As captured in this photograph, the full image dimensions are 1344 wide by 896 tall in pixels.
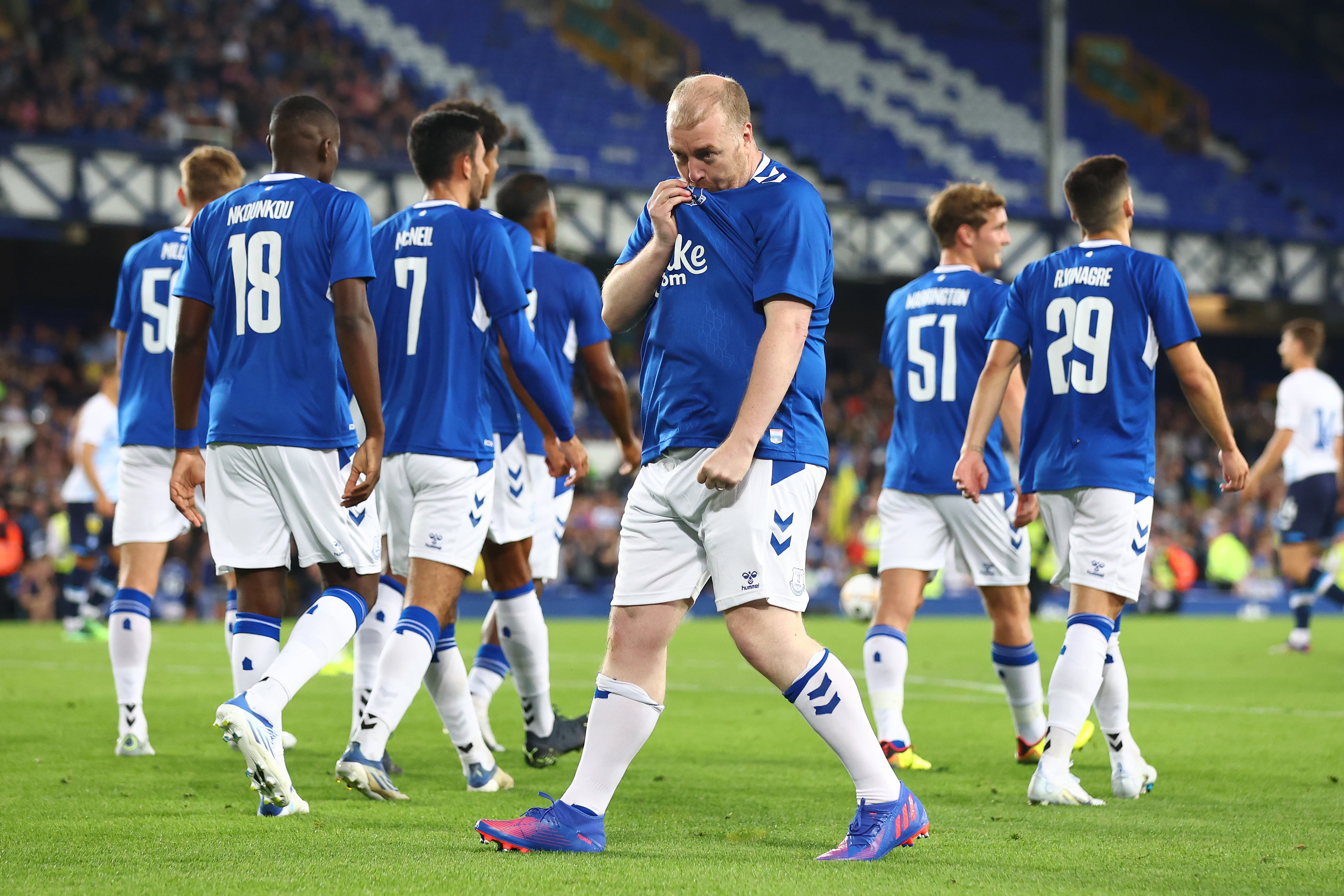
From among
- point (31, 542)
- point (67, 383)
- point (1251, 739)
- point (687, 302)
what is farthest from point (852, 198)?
point (687, 302)

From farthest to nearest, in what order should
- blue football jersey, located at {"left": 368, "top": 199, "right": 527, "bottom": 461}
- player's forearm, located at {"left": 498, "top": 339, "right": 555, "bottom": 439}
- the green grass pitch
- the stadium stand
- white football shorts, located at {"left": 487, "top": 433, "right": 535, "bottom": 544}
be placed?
the stadium stand → white football shorts, located at {"left": 487, "top": 433, "right": 535, "bottom": 544} → player's forearm, located at {"left": 498, "top": 339, "right": 555, "bottom": 439} → blue football jersey, located at {"left": 368, "top": 199, "right": 527, "bottom": 461} → the green grass pitch

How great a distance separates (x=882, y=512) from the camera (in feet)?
20.3

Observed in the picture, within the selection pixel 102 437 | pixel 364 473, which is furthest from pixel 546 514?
pixel 102 437

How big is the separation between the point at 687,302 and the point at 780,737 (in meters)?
3.39

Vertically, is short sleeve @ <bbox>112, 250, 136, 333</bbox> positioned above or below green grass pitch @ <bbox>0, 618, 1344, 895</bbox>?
above

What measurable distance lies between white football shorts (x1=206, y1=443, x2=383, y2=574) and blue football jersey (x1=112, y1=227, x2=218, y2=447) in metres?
1.40

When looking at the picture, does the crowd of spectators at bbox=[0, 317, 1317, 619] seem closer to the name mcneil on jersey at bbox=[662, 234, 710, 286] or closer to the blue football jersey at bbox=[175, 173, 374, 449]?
the blue football jersey at bbox=[175, 173, 374, 449]

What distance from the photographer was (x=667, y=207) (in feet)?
12.1

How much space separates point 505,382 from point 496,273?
0.90m

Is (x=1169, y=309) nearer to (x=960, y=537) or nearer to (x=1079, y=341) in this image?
(x=1079, y=341)

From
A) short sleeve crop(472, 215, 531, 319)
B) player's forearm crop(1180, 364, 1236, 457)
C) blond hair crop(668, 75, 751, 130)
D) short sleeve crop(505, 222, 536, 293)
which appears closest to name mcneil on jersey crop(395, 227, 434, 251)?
short sleeve crop(472, 215, 531, 319)

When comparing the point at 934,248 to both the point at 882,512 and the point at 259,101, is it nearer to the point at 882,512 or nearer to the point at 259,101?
the point at 259,101

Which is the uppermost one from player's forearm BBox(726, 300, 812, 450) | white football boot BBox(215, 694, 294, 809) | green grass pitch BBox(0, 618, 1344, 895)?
player's forearm BBox(726, 300, 812, 450)

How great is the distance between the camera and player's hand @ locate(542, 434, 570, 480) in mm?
5289
